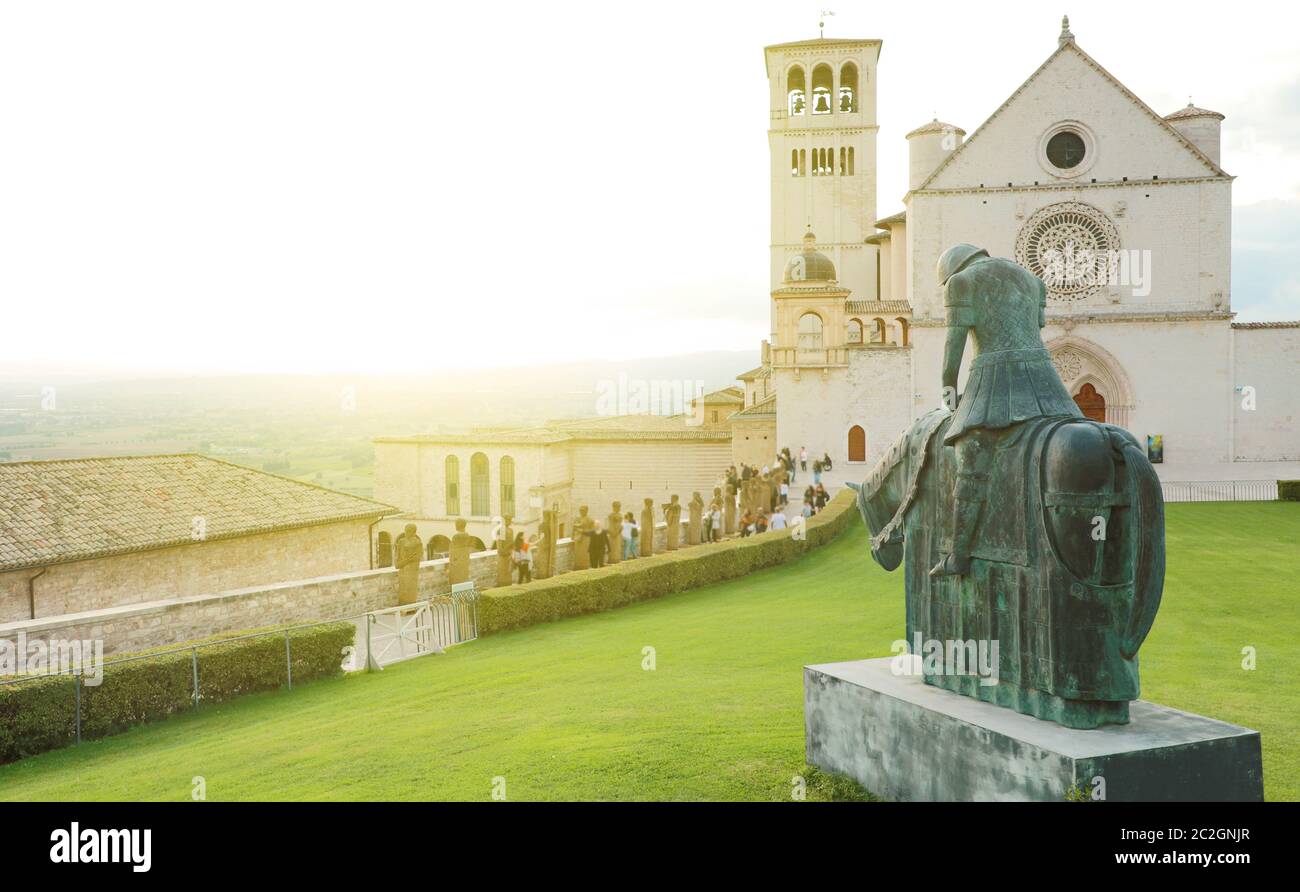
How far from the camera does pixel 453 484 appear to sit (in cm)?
4709

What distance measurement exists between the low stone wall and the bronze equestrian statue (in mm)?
11939

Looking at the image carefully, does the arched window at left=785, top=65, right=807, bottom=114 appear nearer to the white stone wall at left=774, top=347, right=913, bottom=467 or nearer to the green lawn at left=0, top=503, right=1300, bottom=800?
the white stone wall at left=774, top=347, right=913, bottom=467

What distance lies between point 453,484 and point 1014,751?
43.5 metres

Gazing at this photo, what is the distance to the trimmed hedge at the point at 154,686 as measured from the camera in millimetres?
10523

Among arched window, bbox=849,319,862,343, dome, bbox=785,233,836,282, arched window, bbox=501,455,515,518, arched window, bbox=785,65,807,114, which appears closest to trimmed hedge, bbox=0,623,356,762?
dome, bbox=785,233,836,282

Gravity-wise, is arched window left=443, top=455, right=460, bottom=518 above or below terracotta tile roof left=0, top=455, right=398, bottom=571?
below

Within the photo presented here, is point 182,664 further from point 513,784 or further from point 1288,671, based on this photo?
point 1288,671

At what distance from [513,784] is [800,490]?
Answer: 93.6 feet

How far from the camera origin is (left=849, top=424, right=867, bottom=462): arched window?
3820 cm

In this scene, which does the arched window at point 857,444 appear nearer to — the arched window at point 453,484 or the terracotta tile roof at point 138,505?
the terracotta tile roof at point 138,505

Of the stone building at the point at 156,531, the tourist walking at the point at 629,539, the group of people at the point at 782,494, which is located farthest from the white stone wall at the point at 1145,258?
the stone building at the point at 156,531

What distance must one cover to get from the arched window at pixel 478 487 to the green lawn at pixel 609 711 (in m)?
30.3

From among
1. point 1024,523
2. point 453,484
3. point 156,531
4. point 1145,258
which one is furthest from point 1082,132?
Answer: point 1024,523

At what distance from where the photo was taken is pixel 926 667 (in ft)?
→ 21.2
